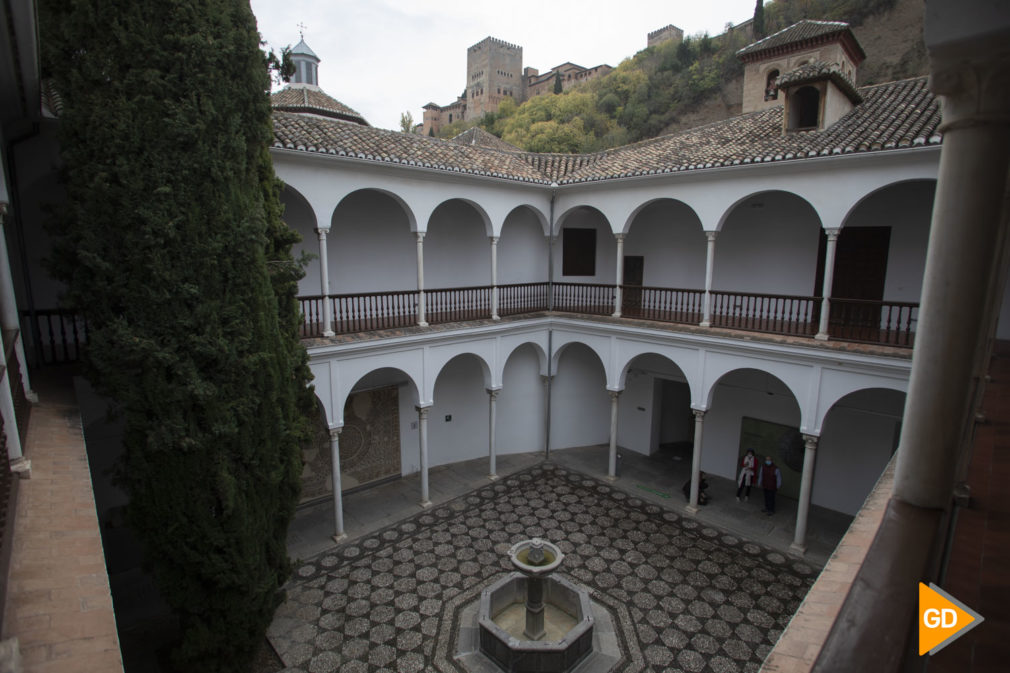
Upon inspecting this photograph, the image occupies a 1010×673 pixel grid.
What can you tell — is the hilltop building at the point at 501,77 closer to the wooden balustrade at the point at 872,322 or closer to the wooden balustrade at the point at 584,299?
the wooden balustrade at the point at 584,299

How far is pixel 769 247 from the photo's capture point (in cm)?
1207

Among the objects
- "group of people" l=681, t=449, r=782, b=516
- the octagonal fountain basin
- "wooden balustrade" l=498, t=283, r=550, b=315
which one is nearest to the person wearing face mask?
"group of people" l=681, t=449, r=782, b=516

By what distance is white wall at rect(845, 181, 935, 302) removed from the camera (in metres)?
10.2

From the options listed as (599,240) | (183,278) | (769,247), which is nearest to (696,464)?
(769,247)

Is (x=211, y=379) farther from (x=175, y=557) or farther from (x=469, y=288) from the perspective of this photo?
(x=469, y=288)

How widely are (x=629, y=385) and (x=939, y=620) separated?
13.7 meters

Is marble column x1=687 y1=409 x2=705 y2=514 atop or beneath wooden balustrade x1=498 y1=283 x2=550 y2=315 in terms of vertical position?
beneath

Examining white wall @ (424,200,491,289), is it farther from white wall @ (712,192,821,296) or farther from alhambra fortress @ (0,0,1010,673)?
white wall @ (712,192,821,296)

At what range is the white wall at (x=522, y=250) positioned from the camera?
569 inches

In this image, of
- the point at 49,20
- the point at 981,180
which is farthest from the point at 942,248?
the point at 49,20

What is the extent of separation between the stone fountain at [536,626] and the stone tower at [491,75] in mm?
63853

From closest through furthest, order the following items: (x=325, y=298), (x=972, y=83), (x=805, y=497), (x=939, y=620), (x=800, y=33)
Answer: (x=939, y=620), (x=972, y=83), (x=325, y=298), (x=805, y=497), (x=800, y=33)

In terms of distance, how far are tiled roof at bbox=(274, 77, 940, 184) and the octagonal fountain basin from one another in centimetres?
796

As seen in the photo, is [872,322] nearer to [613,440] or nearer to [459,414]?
[613,440]
